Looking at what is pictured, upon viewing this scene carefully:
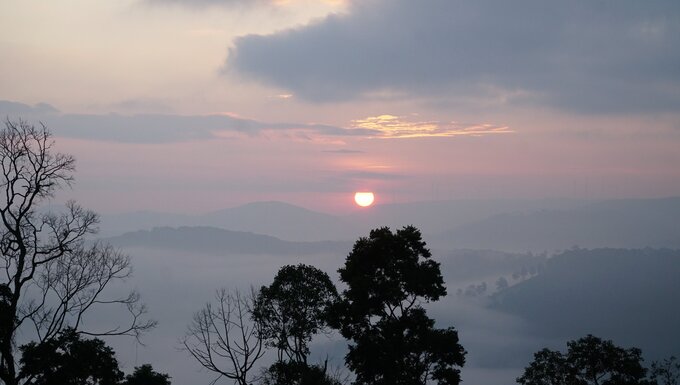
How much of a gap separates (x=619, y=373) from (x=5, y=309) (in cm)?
3022

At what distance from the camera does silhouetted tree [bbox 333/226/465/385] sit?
26.2m

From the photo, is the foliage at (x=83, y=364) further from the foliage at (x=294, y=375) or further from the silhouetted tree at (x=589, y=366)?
the silhouetted tree at (x=589, y=366)

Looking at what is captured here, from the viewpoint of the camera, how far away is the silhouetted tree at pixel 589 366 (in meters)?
30.9

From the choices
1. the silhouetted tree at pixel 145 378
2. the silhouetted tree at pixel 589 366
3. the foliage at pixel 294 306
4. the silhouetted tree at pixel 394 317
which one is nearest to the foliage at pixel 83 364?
the silhouetted tree at pixel 145 378

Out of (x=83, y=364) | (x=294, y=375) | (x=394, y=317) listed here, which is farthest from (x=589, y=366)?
(x=83, y=364)

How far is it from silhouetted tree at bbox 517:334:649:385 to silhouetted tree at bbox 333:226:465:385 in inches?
344

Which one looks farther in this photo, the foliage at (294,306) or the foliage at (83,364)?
the foliage at (294,306)

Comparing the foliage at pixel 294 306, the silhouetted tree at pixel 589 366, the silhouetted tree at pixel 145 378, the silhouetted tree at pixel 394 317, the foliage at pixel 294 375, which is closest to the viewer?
the foliage at pixel 294 375

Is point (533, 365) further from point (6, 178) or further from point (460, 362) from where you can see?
point (6, 178)

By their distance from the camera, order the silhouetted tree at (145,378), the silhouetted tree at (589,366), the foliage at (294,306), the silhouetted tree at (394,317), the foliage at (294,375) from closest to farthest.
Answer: the foliage at (294,375), the silhouetted tree at (394,317), the foliage at (294,306), the silhouetted tree at (589,366), the silhouetted tree at (145,378)

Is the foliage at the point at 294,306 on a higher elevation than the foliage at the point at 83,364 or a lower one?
higher

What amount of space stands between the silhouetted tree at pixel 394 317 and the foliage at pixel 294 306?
1.64m

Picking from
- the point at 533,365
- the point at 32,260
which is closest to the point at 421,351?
the point at 533,365

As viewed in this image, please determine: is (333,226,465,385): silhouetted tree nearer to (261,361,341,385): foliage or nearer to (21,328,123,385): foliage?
(261,361,341,385): foliage
